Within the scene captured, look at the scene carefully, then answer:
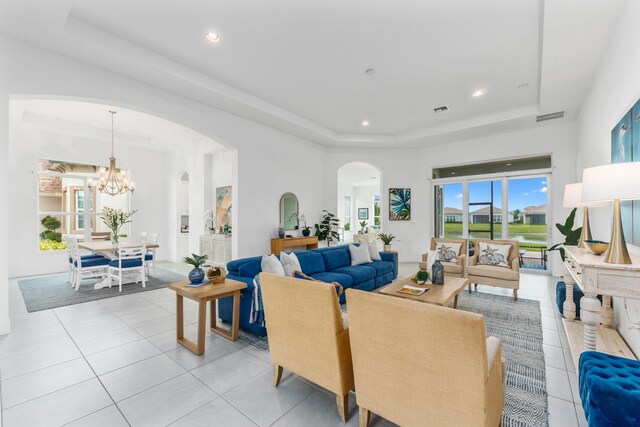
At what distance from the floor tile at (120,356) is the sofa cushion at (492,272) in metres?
4.59

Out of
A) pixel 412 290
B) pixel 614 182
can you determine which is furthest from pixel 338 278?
pixel 614 182

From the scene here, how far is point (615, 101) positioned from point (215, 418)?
4687mm

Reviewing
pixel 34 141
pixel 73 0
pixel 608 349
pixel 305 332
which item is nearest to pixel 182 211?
pixel 34 141

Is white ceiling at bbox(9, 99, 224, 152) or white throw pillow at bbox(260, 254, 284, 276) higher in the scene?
white ceiling at bbox(9, 99, 224, 152)

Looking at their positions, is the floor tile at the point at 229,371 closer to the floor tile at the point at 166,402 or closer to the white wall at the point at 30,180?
the floor tile at the point at 166,402

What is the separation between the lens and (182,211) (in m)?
8.24

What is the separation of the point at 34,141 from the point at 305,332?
7.78 m

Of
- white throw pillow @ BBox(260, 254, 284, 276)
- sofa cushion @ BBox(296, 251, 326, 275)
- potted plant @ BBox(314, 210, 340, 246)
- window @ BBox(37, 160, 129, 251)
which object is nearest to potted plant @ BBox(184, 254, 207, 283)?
white throw pillow @ BBox(260, 254, 284, 276)

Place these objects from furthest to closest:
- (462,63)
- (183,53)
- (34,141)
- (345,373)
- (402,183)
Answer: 1. (402,183)
2. (34,141)
3. (462,63)
4. (183,53)
5. (345,373)

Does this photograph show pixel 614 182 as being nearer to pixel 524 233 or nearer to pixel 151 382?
pixel 151 382

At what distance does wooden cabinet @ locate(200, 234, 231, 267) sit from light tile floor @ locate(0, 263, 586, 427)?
3.12 m

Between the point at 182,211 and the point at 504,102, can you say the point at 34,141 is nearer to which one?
the point at 182,211

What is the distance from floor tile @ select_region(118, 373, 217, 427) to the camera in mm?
1839

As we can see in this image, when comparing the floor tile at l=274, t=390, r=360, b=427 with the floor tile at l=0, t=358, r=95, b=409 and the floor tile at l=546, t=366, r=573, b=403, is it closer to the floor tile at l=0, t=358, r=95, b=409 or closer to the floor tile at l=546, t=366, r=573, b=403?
the floor tile at l=546, t=366, r=573, b=403
